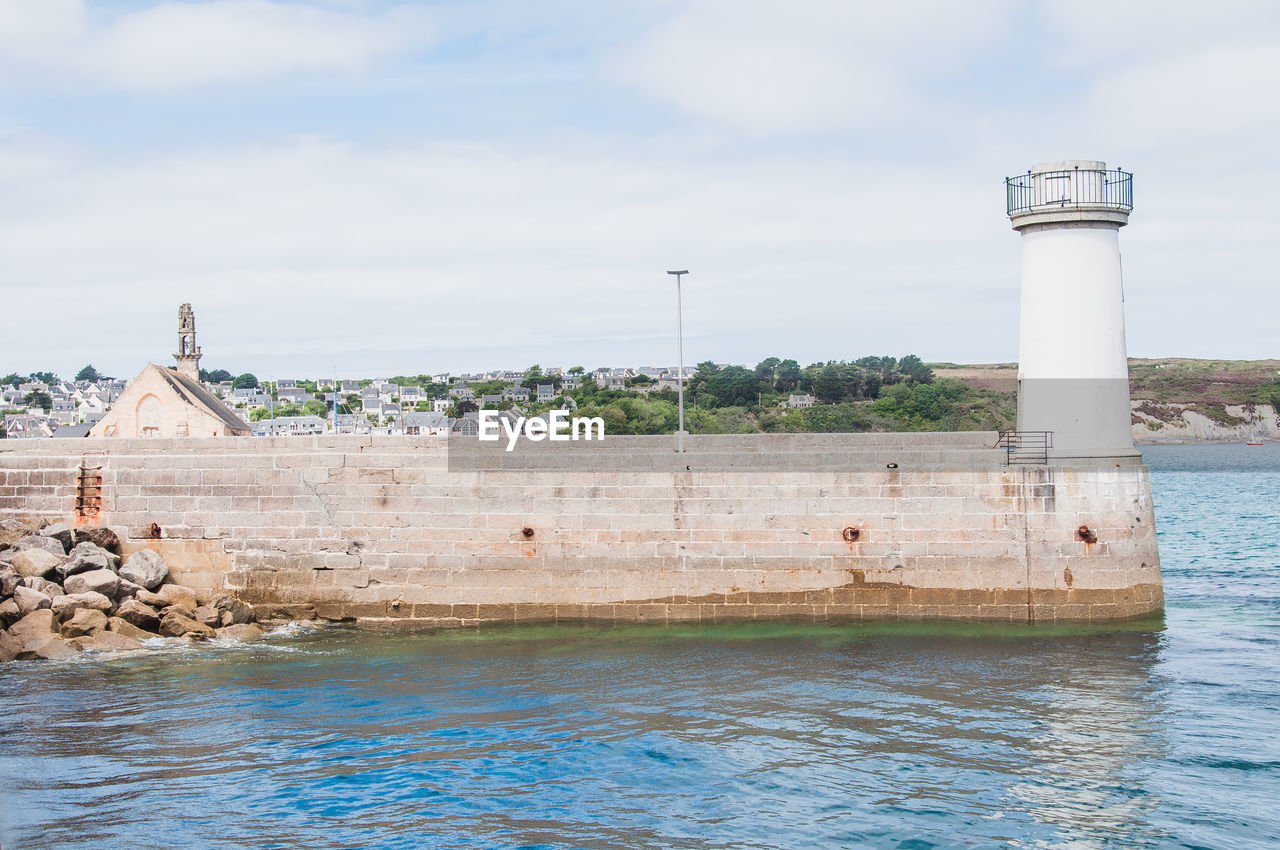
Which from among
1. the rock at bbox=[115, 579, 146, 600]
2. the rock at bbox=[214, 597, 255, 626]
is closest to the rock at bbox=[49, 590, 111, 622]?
the rock at bbox=[115, 579, 146, 600]

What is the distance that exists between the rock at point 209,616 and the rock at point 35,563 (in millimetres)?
2308

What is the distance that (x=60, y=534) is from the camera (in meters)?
17.6

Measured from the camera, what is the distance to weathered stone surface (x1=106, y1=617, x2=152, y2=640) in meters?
15.9

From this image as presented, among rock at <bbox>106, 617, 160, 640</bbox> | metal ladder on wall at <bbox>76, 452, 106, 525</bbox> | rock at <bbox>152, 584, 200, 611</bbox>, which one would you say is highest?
metal ladder on wall at <bbox>76, 452, 106, 525</bbox>

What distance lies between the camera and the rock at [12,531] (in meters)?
17.6

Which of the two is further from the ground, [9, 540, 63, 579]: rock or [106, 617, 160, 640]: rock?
[9, 540, 63, 579]: rock

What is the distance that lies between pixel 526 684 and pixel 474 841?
4.49 meters

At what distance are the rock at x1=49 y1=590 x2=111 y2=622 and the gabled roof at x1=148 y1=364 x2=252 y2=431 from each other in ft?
37.2

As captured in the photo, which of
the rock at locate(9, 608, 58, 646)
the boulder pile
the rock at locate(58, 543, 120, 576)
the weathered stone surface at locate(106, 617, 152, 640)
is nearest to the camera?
the rock at locate(9, 608, 58, 646)

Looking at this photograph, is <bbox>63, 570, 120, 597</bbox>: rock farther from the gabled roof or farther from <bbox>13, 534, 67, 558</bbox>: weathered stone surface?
the gabled roof

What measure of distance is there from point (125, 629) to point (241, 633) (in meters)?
1.64

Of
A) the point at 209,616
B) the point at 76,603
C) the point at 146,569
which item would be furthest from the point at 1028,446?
the point at 76,603

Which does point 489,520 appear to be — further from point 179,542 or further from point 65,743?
point 65,743

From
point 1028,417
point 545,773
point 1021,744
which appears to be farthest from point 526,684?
point 1028,417
